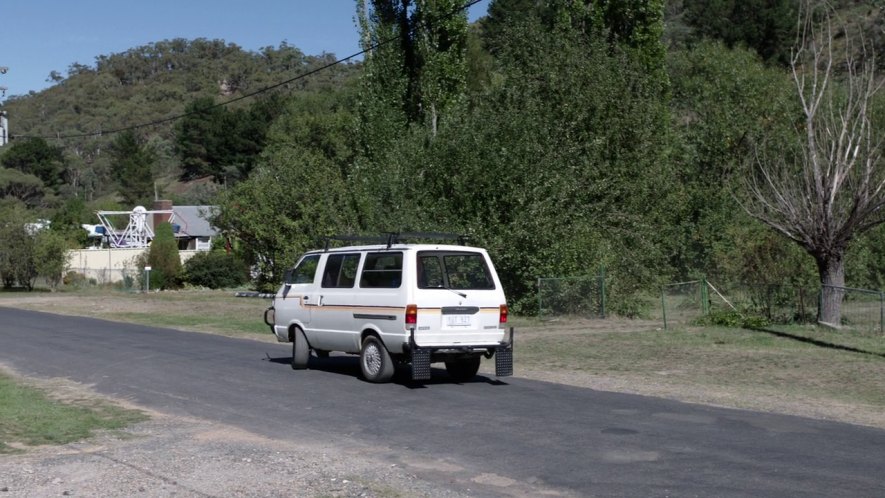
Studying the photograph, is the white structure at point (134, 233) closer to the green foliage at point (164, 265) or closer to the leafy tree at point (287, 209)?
the green foliage at point (164, 265)

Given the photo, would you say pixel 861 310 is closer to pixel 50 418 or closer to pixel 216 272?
pixel 50 418

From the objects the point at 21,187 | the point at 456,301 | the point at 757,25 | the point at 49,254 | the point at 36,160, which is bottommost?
the point at 456,301

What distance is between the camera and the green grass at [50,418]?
1109cm

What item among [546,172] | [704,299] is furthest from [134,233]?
[704,299]

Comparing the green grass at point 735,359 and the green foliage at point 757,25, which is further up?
the green foliage at point 757,25

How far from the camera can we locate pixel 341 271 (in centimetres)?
1652

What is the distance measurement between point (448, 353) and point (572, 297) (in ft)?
46.4

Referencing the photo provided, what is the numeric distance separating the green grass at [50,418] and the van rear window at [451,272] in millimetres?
4591

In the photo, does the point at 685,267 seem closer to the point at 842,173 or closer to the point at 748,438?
the point at 842,173

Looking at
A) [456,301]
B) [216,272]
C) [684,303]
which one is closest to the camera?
[456,301]

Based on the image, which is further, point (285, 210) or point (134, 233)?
point (134, 233)

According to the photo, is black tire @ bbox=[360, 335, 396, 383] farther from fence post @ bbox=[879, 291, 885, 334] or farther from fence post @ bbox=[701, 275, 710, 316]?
fence post @ bbox=[701, 275, 710, 316]

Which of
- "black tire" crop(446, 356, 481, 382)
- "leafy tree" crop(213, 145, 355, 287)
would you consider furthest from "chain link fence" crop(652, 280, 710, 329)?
"leafy tree" crop(213, 145, 355, 287)

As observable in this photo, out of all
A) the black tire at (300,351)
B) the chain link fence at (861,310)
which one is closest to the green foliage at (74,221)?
the black tire at (300,351)
